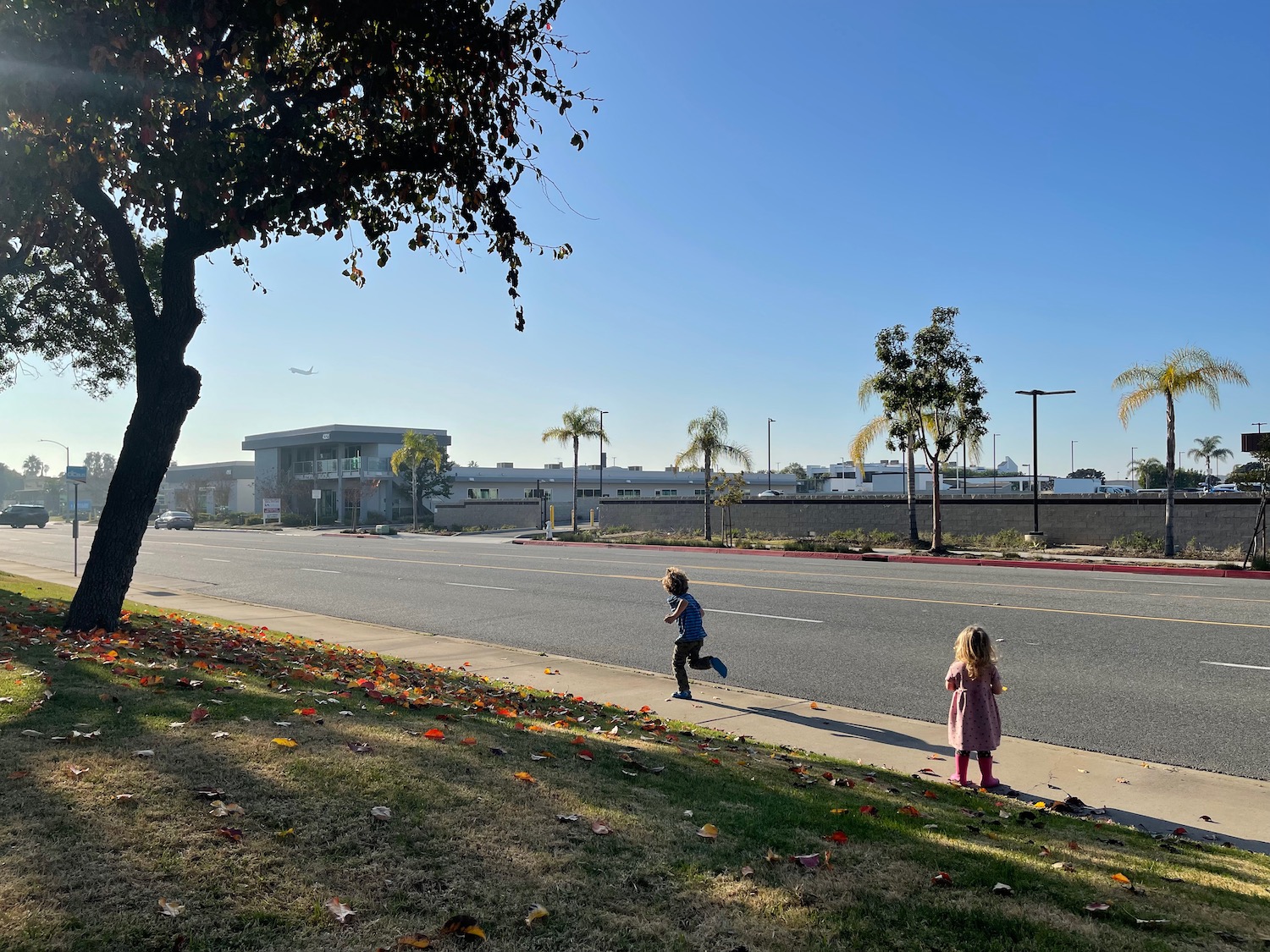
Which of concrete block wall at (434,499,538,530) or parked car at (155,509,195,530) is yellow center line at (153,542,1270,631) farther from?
parked car at (155,509,195,530)

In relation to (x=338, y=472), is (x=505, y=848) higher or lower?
lower

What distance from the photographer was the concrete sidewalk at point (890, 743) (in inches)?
243

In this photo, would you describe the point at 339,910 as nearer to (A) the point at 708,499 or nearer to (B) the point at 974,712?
(B) the point at 974,712

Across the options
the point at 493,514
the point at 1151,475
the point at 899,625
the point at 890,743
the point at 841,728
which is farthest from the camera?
the point at 1151,475

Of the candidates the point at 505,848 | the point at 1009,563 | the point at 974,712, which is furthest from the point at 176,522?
the point at 505,848

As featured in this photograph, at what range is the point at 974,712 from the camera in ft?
21.5

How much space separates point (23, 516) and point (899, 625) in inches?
2886

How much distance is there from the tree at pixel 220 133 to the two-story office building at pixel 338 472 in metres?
54.7

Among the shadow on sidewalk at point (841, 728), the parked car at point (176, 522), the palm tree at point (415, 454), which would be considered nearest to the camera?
the shadow on sidewalk at point (841, 728)

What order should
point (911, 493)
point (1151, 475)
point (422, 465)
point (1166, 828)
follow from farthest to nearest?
point (1151, 475) → point (422, 465) → point (911, 493) → point (1166, 828)

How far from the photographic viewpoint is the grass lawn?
11.3 feet

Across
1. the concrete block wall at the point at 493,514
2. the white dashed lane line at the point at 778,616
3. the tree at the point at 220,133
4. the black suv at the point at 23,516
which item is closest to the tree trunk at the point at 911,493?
the white dashed lane line at the point at 778,616

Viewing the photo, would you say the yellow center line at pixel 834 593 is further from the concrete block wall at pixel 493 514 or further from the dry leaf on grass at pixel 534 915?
the concrete block wall at pixel 493 514

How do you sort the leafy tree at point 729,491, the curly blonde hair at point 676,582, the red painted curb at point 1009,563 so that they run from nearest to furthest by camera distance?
the curly blonde hair at point 676,582 < the red painted curb at point 1009,563 < the leafy tree at point 729,491
